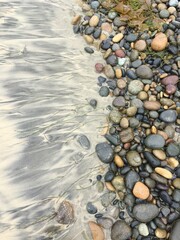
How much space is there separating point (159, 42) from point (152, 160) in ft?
4.32

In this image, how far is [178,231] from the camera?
2564mm

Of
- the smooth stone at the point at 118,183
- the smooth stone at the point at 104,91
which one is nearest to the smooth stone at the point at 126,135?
the smooth stone at the point at 118,183

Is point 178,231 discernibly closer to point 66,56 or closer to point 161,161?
point 161,161

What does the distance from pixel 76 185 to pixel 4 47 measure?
5.11ft

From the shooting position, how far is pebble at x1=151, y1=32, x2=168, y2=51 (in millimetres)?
3443

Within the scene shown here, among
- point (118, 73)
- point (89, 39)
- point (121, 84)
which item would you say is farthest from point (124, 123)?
point (89, 39)

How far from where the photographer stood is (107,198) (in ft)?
Answer: 9.06

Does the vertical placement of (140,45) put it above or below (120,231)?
above

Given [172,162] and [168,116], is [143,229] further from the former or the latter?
[168,116]

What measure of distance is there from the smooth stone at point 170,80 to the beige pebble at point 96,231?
1508 mm

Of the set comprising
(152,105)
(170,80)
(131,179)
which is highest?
(170,80)

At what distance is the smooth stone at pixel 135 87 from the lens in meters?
3.26

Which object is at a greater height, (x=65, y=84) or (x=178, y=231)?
→ (x=65, y=84)

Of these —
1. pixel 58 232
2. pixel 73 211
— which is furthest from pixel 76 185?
pixel 58 232
